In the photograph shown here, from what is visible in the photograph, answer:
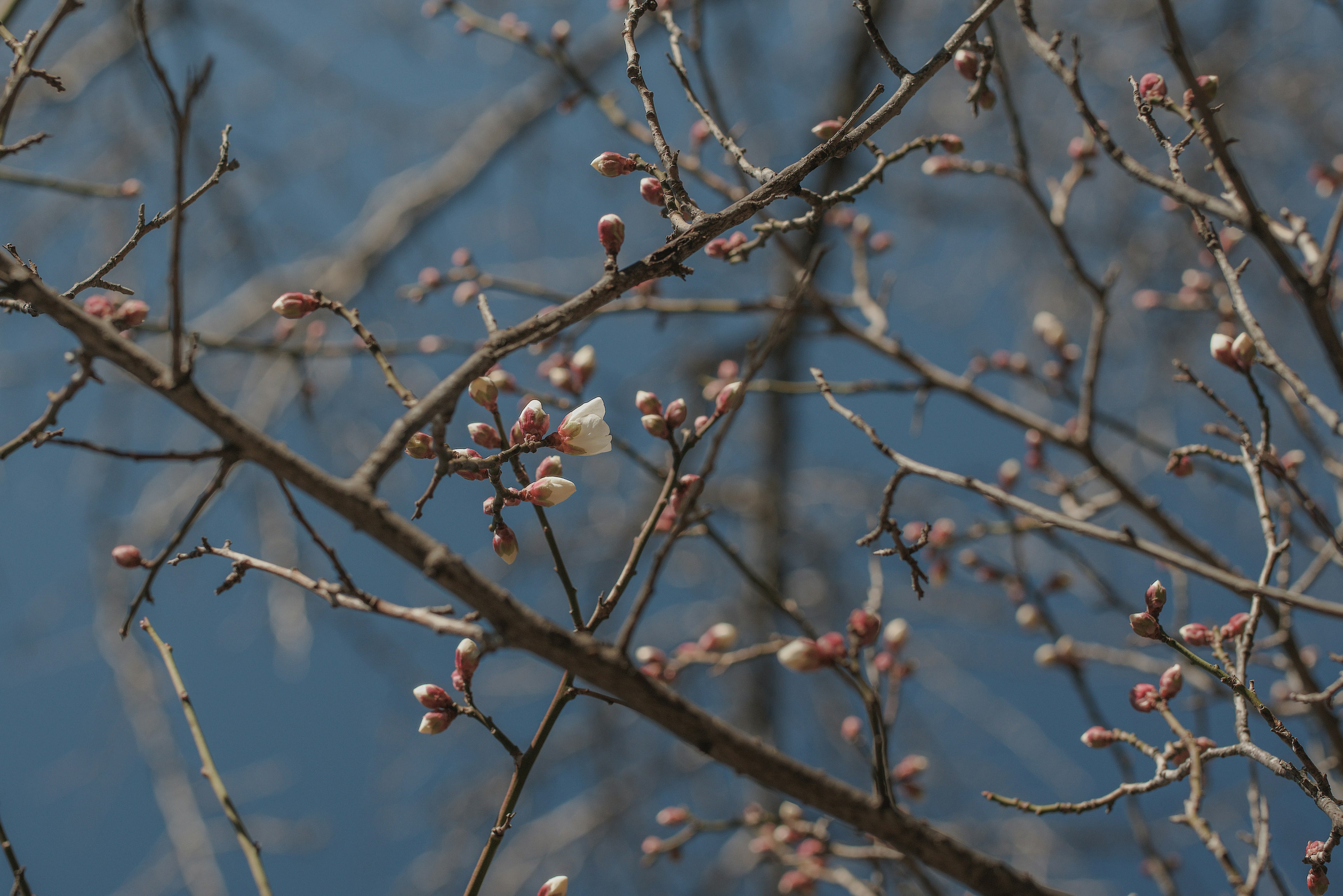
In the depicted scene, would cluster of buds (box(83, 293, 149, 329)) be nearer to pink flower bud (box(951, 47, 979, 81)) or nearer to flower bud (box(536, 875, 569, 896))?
flower bud (box(536, 875, 569, 896))

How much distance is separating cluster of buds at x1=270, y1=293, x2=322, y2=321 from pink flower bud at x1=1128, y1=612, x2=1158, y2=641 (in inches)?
47.3

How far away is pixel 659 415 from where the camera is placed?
126 centimetres

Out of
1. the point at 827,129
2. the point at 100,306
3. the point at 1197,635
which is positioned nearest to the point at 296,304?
the point at 100,306

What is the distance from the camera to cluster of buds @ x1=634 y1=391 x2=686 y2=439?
1224mm

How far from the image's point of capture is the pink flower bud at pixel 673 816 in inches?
78.7

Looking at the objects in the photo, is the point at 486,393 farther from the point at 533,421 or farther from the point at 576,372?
the point at 576,372

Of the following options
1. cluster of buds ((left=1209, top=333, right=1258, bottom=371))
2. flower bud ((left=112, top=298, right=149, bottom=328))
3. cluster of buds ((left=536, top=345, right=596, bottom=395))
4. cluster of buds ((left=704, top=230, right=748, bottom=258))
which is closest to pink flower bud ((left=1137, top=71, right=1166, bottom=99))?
cluster of buds ((left=1209, top=333, right=1258, bottom=371))

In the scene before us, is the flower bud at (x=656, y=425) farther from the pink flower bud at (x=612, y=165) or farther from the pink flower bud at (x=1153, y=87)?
the pink flower bud at (x=1153, y=87)

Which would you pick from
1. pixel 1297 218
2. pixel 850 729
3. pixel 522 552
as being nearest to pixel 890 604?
pixel 522 552

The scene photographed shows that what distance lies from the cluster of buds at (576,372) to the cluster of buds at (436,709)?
0.67 m

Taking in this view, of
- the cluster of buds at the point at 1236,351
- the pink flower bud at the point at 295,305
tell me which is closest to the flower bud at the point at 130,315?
the pink flower bud at the point at 295,305

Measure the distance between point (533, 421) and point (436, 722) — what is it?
1.47 feet

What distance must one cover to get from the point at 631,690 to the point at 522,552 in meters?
3.71

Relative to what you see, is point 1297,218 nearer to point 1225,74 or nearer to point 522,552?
point 1225,74
